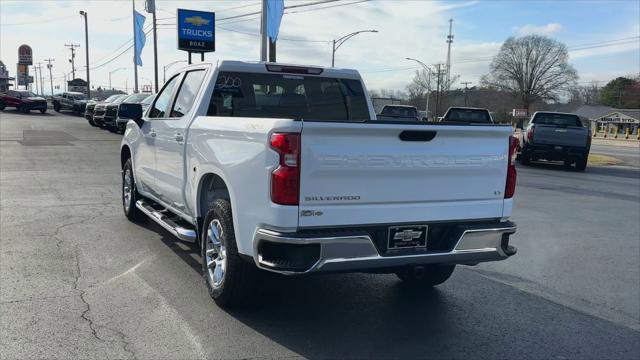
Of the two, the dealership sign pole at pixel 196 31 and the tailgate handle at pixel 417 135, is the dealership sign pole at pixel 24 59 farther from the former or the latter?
the tailgate handle at pixel 417 135

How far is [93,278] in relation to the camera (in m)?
5.22

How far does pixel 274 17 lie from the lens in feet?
67.2

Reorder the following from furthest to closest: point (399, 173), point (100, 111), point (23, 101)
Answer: point (23, 101), point (100, 111), point (399, 173)

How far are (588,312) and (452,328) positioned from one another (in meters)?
1.37

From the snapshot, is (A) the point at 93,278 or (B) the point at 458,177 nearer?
(B) the point at 458,177

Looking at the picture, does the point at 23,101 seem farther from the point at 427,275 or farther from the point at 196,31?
the point at 427,275

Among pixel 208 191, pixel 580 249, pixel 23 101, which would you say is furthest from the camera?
pixel 23 101

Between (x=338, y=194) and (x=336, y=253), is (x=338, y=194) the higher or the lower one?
the higher one

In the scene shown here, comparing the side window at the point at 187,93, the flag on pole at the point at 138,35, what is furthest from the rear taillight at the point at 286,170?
the flag on pole at the point at 138,35

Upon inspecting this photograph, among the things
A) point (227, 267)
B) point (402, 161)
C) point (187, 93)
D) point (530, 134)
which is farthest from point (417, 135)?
point (530, 134)

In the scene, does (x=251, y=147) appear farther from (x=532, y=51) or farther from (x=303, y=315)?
(x=532, y=51)

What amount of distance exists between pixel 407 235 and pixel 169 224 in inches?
106

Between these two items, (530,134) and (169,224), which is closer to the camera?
(169,224)

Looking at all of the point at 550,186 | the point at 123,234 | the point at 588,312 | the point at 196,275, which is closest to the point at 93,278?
the point at 196,275
